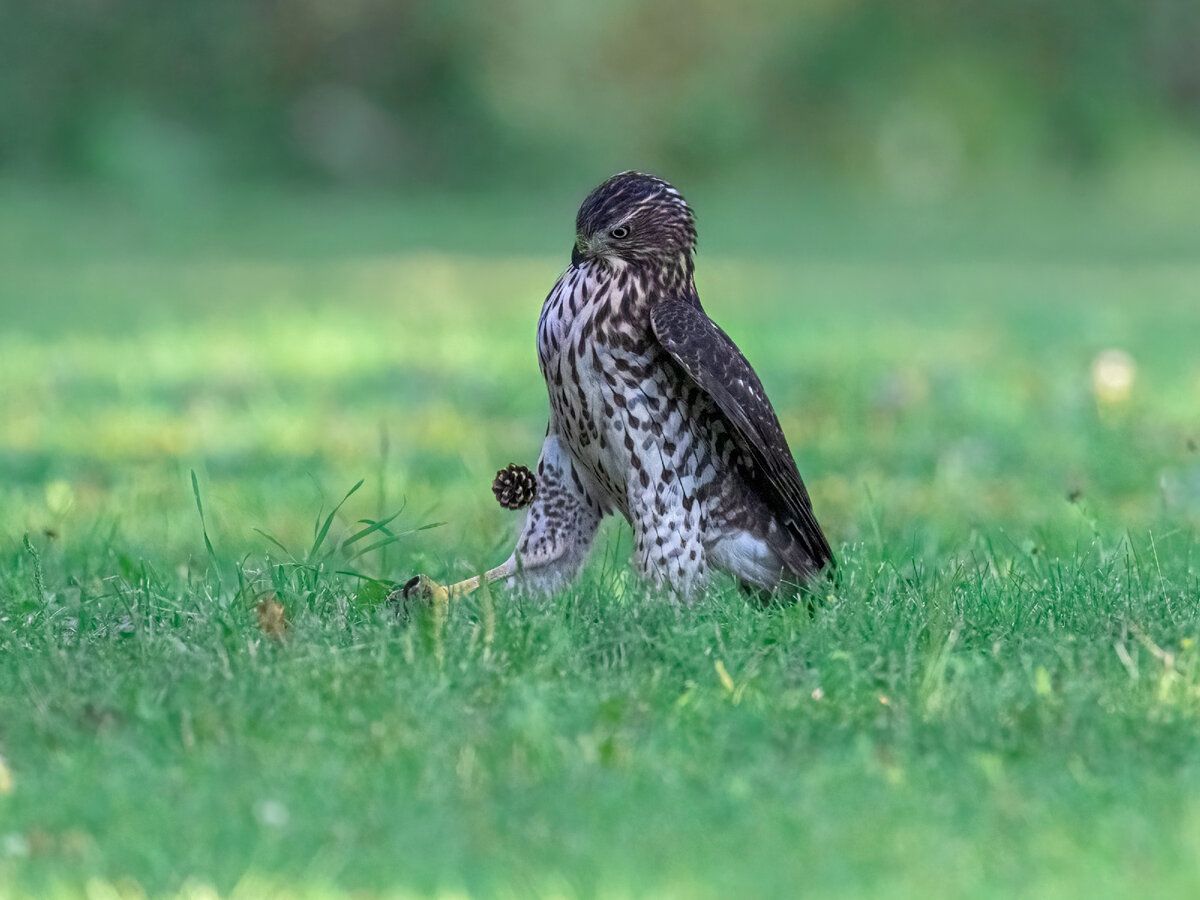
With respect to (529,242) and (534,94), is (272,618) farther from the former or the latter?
(534,94)

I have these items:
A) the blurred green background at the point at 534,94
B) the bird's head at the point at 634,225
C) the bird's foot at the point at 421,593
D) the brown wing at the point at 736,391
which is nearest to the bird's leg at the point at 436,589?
the bird's foot at the point at 421,593

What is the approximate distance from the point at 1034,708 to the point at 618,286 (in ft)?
4.54

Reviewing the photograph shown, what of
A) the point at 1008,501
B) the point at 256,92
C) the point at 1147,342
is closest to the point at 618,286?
the point at 1008,501

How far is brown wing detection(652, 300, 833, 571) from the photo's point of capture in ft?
15.1

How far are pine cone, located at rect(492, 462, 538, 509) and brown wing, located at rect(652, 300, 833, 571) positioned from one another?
526 millimetres

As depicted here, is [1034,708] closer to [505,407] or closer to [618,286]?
[618,286]

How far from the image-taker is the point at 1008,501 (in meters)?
7.05

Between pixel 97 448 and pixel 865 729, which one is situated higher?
pixel 97 448

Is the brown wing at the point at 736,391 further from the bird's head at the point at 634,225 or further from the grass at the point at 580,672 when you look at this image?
the grass at the point at 580,672

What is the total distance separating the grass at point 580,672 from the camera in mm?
3303

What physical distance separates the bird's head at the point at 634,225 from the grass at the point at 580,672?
0.75 meters

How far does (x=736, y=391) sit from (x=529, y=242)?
1403 cm

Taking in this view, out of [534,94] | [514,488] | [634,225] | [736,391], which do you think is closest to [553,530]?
[514,488]

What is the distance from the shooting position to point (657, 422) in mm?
4699
